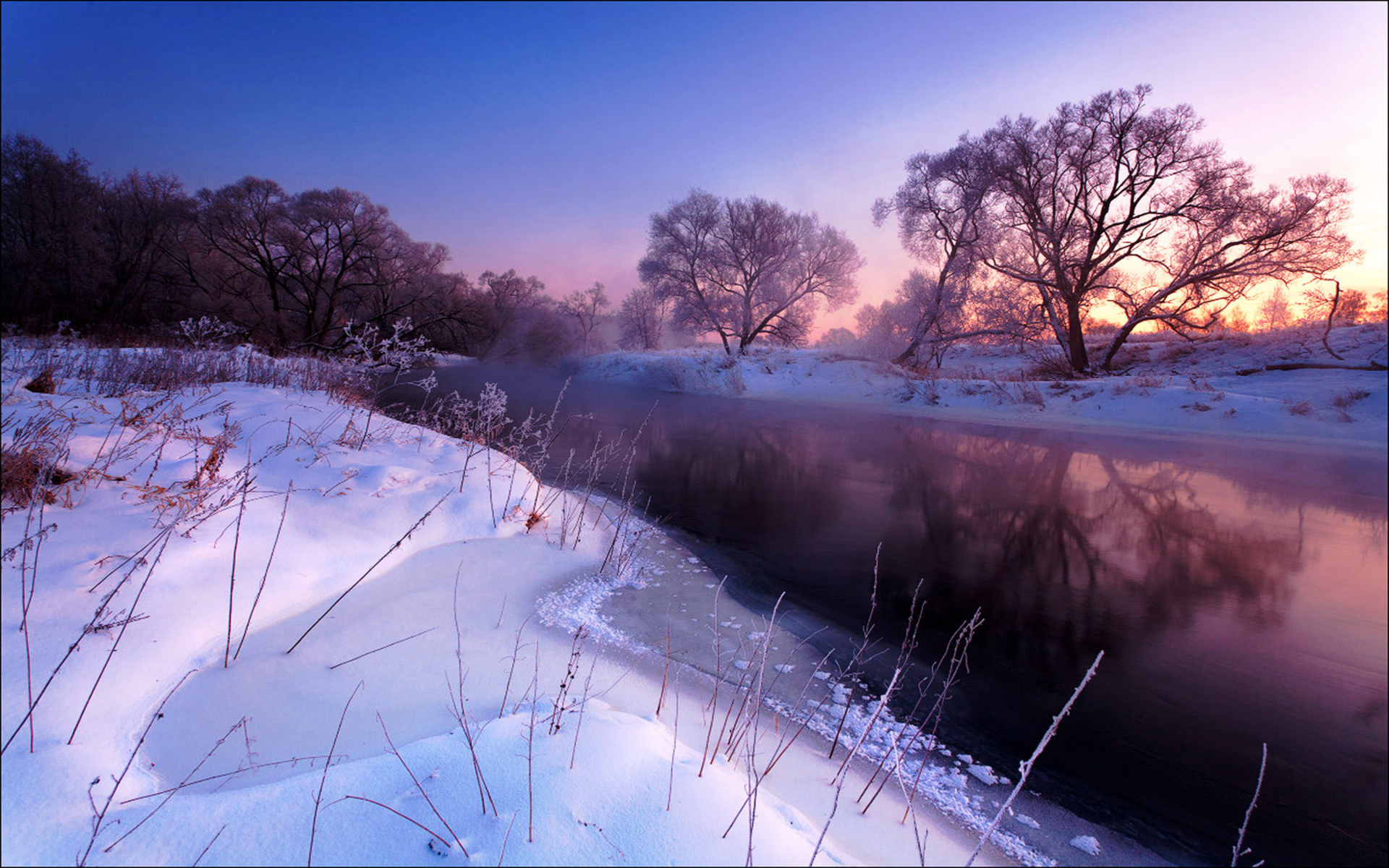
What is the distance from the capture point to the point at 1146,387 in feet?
41.7

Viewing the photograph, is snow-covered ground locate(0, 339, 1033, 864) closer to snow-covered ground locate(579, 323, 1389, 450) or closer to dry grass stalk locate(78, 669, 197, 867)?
dry grass stalk locate(78, 669, 197, 867)

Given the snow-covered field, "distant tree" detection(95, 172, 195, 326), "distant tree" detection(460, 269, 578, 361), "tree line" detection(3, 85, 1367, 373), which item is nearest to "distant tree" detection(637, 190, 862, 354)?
"tree line" detection(3, 85, 1367, 373)

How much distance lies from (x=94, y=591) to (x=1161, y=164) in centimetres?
2272

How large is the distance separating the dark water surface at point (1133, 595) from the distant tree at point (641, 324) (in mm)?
24494

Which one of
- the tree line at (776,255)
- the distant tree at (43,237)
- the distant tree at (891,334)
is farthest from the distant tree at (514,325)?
the distant tree at (891,334)

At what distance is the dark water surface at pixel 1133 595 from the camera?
254 centimetres

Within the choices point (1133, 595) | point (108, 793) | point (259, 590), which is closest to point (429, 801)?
point (108, 793)

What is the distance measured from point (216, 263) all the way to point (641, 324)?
65.8 feet

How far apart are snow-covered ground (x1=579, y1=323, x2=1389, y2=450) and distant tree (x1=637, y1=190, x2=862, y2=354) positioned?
5.14 meters

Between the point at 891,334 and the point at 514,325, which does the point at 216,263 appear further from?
the point at 891,334

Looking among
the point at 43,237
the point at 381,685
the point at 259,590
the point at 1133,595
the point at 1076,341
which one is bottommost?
the point at 1133,595

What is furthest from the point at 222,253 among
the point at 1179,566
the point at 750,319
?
the point at 1179,566

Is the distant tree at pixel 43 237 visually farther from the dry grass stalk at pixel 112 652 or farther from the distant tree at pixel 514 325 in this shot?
the dry grass stalk at pixel 112 652

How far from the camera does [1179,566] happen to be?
520cm
